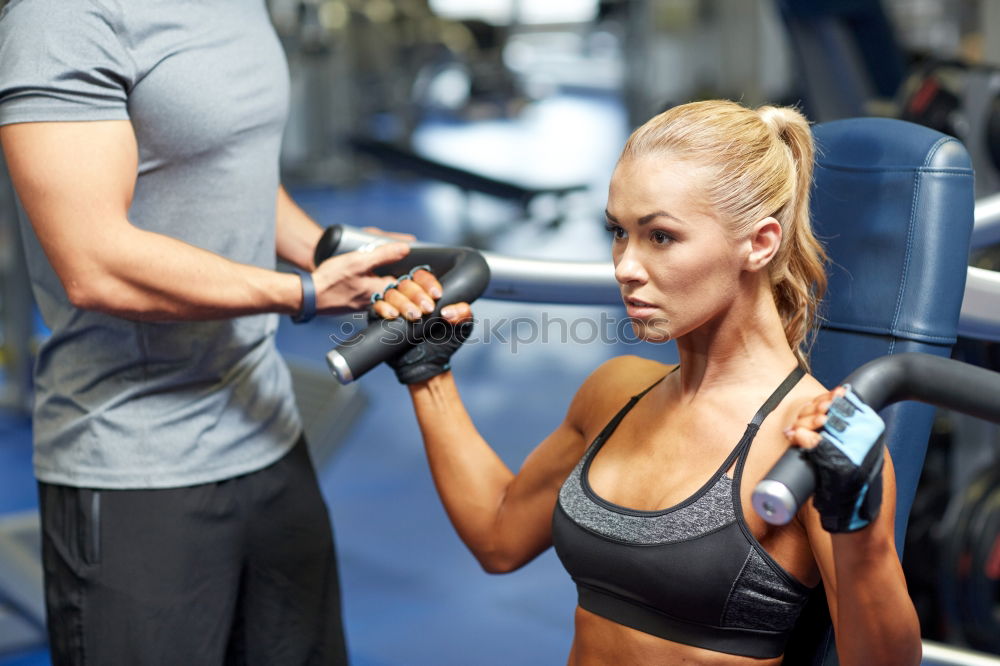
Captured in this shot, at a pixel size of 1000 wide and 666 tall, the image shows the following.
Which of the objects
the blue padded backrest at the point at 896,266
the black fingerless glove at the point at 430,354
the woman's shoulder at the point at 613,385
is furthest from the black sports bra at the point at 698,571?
the black fingerless glove at the point at 430,354

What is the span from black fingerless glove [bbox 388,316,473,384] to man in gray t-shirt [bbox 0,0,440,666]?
69 mm

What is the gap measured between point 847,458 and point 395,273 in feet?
2.44

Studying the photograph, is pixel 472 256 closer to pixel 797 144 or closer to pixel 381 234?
pixel 381 234

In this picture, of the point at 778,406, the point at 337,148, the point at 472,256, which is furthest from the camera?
the point at 337,148

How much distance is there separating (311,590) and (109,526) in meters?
0.31

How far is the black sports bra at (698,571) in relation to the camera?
3.63ft

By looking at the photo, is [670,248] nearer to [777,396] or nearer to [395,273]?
[777,396]

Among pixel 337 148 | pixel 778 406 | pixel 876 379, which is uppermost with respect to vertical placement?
pixel 876 379

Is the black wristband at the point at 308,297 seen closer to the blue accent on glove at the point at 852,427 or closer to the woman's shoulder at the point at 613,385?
the woman's shoulder at the point at 613,385

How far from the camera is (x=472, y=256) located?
4.60 ft

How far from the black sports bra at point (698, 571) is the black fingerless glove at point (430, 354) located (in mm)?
310

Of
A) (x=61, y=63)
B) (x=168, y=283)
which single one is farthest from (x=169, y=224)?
(x=61, y=63)

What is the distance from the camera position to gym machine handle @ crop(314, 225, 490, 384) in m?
1.27

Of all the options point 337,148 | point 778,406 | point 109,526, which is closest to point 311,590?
point 109,526
